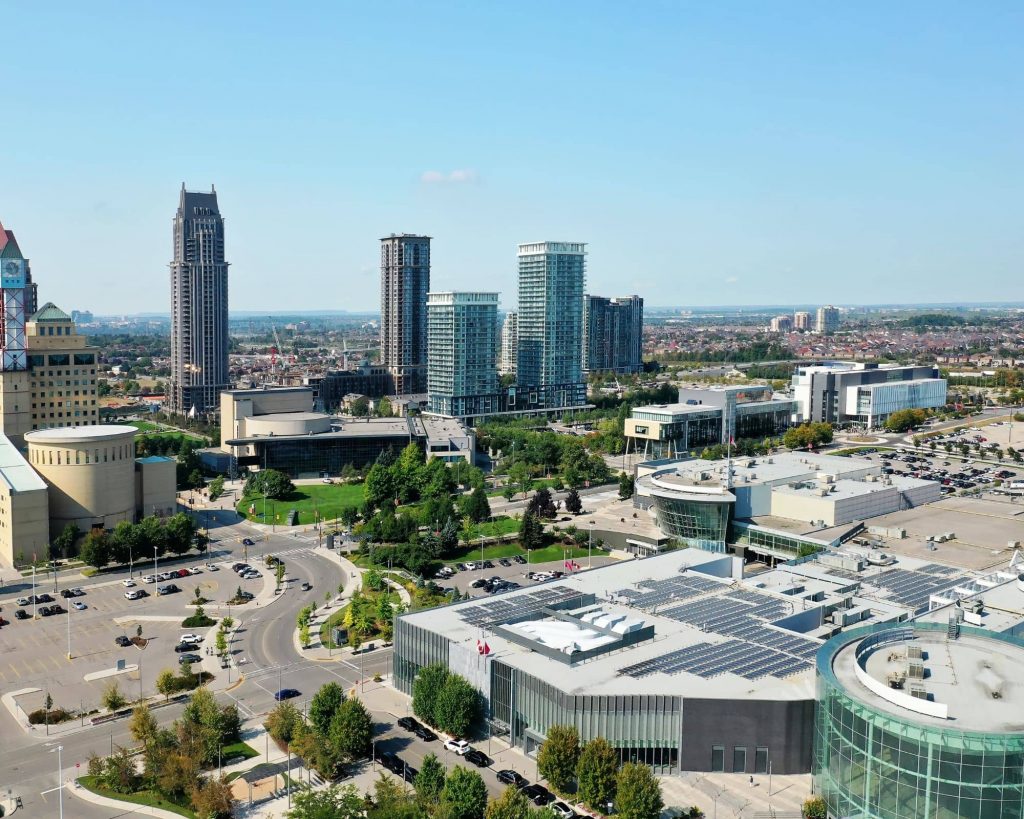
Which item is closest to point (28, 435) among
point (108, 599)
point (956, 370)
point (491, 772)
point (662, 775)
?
point (108, 599)

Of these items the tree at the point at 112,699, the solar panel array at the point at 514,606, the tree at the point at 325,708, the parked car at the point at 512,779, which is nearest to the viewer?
the parked car at the point at 512,779

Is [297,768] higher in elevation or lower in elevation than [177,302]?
lower

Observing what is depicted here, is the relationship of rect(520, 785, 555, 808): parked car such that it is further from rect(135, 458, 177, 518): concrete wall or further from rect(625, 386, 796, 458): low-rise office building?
rect(625, 386, 796, 458): low-rise office building

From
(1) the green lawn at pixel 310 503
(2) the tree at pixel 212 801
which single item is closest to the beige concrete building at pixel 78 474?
(1) the green lawn at pixel 310 503

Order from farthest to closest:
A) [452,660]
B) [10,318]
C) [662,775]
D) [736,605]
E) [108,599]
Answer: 1. [10,318]
2. [108,599]
3. [736,605]
4. [452,660]
5. [662,775]

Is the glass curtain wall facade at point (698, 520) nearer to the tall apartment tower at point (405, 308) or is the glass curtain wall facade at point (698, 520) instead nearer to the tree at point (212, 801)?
the tree at point (212, 801)

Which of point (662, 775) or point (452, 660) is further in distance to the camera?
point (452, 660)

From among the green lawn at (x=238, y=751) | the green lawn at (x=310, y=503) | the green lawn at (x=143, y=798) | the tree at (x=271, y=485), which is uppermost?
the tree at (x=271, y=485)

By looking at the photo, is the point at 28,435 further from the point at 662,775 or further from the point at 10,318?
the point at 662,775
